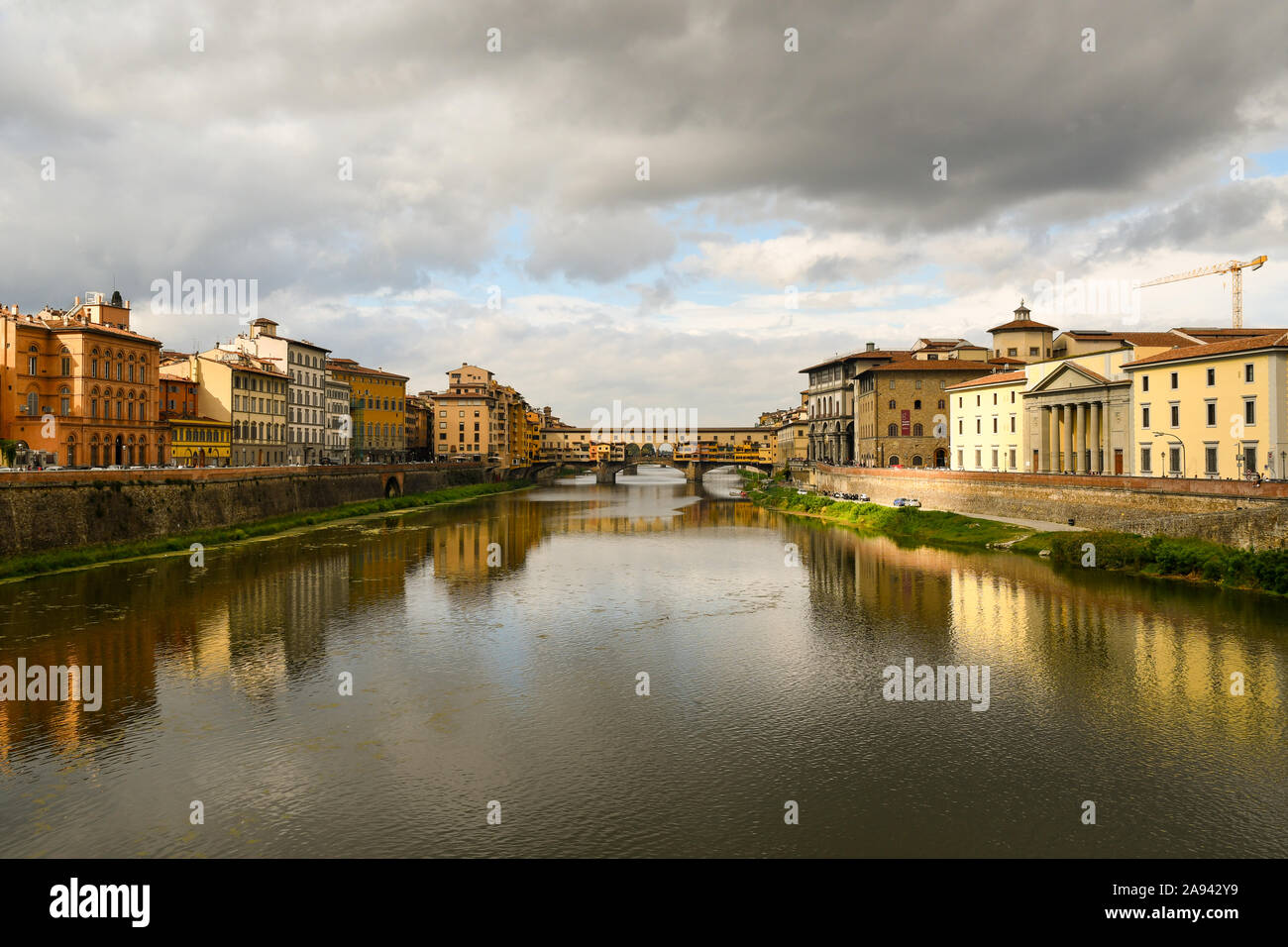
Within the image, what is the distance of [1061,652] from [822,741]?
11.1 m

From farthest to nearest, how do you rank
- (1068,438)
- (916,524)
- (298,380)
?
(298,380) → (1068,438) → (916,524)

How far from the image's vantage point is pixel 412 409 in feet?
447

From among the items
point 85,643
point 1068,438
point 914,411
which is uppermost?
point 914,411

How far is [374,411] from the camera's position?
11281 cm

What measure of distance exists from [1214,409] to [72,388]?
6877 cm

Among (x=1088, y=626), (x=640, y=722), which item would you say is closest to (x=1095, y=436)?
(x=1088, y=626)

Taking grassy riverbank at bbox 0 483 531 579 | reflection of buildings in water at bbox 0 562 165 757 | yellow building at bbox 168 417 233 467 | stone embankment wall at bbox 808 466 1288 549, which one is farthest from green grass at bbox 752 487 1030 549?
yellow building at bbox 168 417 233 467

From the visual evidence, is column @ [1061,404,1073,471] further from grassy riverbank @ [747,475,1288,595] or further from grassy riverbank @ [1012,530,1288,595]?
grassy riverbank @ [1012,530,1288,595]

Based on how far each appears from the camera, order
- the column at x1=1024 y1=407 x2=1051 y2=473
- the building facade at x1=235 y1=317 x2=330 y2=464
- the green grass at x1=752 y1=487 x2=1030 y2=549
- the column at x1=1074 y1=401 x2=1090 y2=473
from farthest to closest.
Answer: the building facade at x1=235 y1=317 x2=330 y2=464 → the column at x1=1024 y1=407 x2=1051 y2=473 → the column at x1=1074 y1=401 x2=1090 y2=473 → the green grass at x1=752 y1=487 x2=1030 y2=549

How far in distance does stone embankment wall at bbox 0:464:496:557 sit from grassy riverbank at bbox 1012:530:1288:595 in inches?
1930

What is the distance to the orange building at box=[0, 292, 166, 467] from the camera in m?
50.7

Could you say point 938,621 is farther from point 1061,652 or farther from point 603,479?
point 603,479

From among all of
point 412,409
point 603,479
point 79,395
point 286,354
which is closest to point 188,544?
point 79,395

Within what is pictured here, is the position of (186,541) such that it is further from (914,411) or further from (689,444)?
(689,444)
